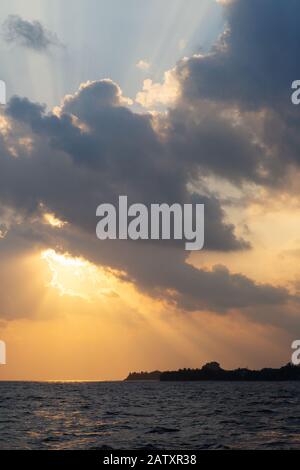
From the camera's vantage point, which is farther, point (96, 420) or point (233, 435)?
point (96, 420)

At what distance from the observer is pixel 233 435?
38250 millimetres
